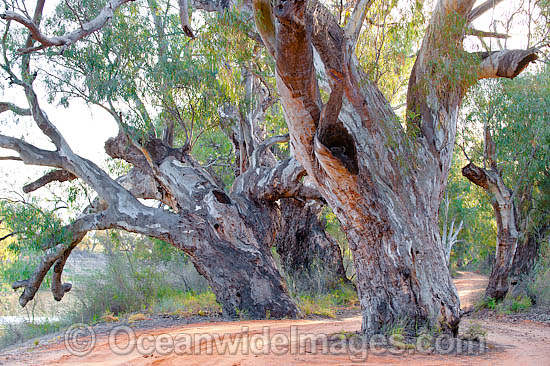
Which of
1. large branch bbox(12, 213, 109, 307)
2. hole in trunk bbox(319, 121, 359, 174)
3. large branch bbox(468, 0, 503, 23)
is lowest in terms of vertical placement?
large branch bbox(12, 213, 109, 307)

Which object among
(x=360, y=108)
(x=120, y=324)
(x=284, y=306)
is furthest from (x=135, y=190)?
(x=360, y=108)

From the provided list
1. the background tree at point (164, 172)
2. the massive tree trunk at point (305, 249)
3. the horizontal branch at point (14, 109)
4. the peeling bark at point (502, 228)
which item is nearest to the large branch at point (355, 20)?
the background tree at point (164, 172)

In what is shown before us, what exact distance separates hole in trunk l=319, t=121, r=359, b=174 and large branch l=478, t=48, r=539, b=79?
8.85 ft

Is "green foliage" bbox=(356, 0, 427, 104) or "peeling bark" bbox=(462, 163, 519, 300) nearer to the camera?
"green foliage" bbox=(356, 0, 427, 104)

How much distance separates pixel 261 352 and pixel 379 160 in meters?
2.48

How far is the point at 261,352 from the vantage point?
491 centimetres

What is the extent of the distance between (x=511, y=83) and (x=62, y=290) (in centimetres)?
1116

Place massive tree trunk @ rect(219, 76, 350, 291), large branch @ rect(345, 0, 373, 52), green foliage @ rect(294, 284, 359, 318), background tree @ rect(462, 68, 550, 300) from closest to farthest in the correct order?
large branch @ rect(345, 0, 373, 52), green foliage @ rect(294, 284, 359, 318), background tree @ rect(462, 68, 550, 300), massive tree trunk @ rect(219, 76, 350, 291)

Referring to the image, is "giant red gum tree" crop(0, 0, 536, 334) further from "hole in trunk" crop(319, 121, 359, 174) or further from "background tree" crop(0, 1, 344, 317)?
"background tree" crop(0, 1, 344, 317)

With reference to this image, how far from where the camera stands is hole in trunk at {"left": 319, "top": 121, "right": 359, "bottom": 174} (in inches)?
191

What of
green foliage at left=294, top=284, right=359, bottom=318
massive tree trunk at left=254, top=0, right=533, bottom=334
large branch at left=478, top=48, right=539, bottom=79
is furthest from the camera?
green foliage at left=294, top=284, right=359, bottom=318

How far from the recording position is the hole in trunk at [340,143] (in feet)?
15.9

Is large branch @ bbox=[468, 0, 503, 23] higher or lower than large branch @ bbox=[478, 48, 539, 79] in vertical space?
higher

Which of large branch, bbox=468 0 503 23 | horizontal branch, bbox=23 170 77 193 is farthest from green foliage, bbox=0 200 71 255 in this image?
large branch, bbox=468 0 503 23
